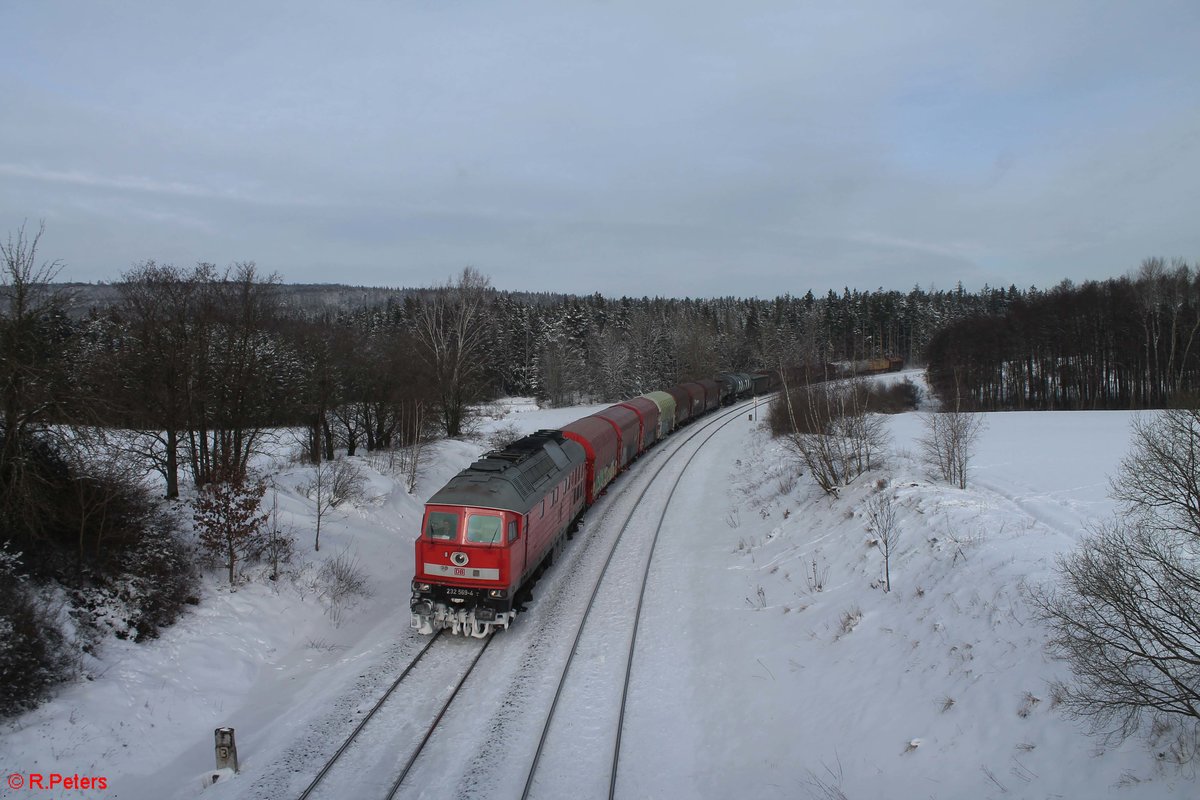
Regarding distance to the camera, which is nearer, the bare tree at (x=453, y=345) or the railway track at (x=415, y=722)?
the railway track at (x=415, y=722)

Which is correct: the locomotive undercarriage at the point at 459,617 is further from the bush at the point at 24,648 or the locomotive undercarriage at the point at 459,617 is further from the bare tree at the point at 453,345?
the bare tree at the point at 453,345

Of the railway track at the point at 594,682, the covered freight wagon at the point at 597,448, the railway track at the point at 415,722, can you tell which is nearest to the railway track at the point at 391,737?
the railway track at the point at 415,722

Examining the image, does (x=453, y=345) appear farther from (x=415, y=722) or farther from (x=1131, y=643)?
(x=1131, y=643)

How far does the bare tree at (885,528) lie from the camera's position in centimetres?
1320

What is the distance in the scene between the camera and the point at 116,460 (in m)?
12.7

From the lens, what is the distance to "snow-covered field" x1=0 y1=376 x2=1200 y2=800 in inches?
312

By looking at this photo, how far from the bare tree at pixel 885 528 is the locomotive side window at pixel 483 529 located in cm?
801

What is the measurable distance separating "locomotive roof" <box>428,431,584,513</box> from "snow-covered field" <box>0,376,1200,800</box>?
324 centimetres

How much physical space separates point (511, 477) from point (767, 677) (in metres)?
6.75

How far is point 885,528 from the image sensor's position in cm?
1428

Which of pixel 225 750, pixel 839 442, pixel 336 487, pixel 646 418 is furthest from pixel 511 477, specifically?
pixel 646 418

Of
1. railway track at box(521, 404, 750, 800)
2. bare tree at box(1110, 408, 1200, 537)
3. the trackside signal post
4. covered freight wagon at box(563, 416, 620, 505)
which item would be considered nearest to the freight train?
railway track at box(521, 404, 750, 800)

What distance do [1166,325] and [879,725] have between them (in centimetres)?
6323

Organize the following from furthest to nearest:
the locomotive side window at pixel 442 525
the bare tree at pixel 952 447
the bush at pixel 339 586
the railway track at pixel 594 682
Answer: the bare tree at pixel 952 447 < the bush at pixel 339 586 < the locomotive side window at pixel 442 525 < the railway track at pixel 594 682
